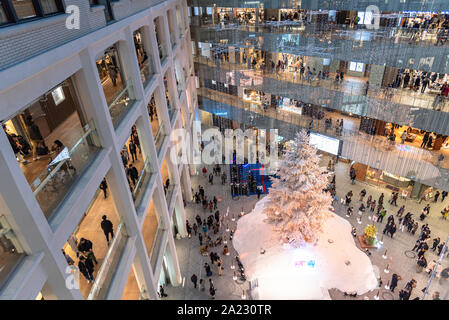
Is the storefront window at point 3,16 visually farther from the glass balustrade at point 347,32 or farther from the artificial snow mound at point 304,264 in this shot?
the glass balustrade at point 347,32

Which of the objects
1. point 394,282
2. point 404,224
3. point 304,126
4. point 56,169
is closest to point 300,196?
point 394,282

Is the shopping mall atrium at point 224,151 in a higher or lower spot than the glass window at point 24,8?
lower

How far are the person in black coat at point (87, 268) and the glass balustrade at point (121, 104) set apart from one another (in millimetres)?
3675

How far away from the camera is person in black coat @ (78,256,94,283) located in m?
6.84

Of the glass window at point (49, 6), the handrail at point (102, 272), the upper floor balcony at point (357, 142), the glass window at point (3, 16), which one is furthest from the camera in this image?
the upper floor balcony at point (357, 142)

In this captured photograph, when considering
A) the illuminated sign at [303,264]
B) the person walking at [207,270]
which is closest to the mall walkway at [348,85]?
the illuminated sign at [303,264]

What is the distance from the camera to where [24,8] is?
16.1ft

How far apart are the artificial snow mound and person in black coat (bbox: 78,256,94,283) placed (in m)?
8.86

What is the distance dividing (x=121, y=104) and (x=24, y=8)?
4540 mm

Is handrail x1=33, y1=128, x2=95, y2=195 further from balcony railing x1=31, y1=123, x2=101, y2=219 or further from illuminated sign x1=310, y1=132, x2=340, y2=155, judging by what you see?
illuminated sign x1=310, y1=132, x2=340, y2=155

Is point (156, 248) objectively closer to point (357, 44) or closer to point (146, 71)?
point (146, 71)

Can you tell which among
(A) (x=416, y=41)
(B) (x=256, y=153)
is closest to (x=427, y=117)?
(A) (x=416, y=41)

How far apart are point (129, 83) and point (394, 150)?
15154 mm

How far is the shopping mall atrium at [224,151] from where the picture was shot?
5.25 metres
